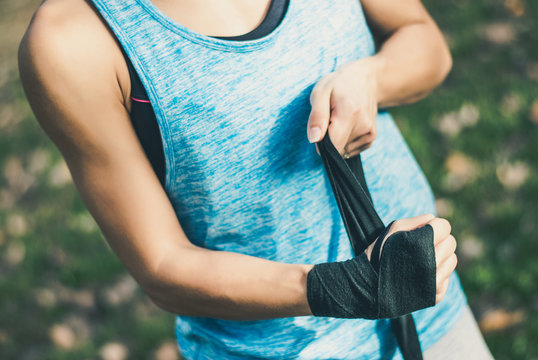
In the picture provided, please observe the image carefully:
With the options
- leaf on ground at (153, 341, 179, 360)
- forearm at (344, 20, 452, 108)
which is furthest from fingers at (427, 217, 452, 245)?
leaf on ground at (153, 341, 179, 360)

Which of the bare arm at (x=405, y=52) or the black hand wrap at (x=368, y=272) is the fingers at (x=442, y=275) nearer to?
the black hand wrap at (x=368, y=272)

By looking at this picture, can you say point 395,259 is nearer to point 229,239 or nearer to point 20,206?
point 229,239

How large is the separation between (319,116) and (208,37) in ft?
0.83

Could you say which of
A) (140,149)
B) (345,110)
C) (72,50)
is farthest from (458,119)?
(72,50)

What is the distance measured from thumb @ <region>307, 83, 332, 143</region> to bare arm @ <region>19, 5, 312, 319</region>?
24 centimetres

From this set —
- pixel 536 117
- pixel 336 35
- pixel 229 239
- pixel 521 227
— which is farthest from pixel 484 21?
pixel 229 239

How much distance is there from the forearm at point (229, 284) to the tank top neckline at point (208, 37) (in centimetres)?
39

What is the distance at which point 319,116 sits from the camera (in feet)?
3.37

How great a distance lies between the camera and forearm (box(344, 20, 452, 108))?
1.23m

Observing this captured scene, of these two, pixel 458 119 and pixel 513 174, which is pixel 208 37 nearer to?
pixel 513 174

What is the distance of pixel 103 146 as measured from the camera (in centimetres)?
99

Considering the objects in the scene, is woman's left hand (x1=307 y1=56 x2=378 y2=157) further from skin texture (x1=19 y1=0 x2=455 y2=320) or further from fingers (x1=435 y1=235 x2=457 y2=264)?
fingers (x1=435 y1=235 x2=457 y2=264)

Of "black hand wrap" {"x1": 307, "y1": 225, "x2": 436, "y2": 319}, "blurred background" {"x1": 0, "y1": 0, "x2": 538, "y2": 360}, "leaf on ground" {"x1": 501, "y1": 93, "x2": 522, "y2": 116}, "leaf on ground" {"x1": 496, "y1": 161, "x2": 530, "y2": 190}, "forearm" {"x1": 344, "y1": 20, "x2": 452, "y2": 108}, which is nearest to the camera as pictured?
"black hand wrap" {"x1": 307, "y1": 225, "x2": 436, "y2": 319}

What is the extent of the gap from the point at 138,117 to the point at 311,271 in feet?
1.37
